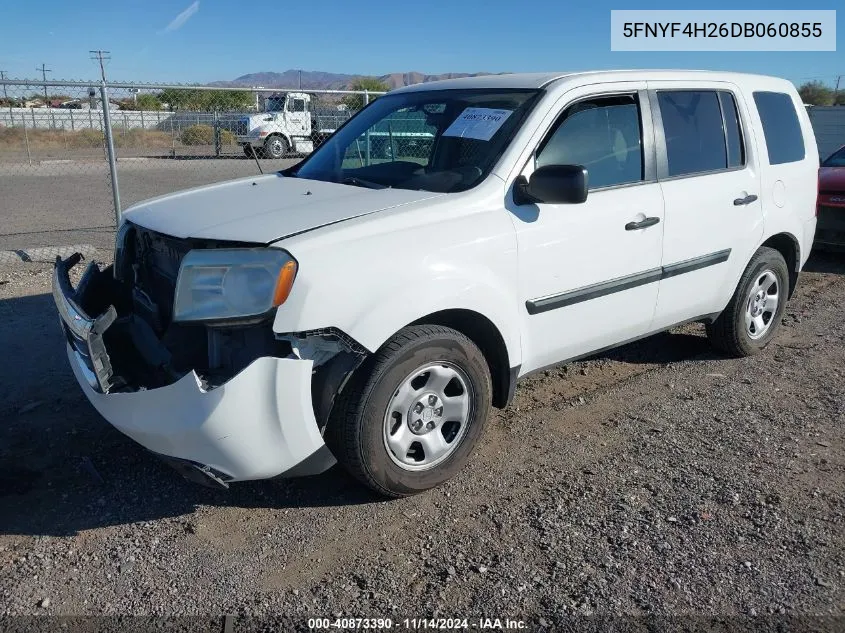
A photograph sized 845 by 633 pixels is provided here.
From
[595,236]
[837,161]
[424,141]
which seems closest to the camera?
[595,236]

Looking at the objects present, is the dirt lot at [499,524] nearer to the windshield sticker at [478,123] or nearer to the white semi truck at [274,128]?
the windshield sticker at [478,123]

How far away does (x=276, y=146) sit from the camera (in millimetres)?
22359

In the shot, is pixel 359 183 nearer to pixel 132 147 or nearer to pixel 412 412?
pixel 412 412

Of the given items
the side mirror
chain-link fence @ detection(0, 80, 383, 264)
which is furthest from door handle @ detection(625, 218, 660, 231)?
chain-link fence @ detection(0, 80, 383, 264)

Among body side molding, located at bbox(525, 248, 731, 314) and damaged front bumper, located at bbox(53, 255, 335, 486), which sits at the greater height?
body side molding, located at bbox(525, 248, 731, 314)

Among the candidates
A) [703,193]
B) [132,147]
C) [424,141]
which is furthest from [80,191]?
[703,193]

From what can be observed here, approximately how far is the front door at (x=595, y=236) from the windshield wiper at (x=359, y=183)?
76 cm

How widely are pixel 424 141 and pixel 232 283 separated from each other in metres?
1.79

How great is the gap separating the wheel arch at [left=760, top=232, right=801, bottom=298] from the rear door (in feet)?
1.49

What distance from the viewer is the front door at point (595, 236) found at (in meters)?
3.68

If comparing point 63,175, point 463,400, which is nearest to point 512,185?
point 463,400

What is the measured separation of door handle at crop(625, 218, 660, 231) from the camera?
13.2 ft

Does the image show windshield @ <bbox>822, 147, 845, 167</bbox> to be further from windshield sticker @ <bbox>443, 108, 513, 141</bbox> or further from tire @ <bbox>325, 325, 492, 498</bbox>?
tire @ <bbox>325, 325, 492, 498</bbox>

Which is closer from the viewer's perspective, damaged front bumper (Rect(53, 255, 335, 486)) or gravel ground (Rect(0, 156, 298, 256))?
damaged front bumper (Rect(53, 255, 335, 486))
